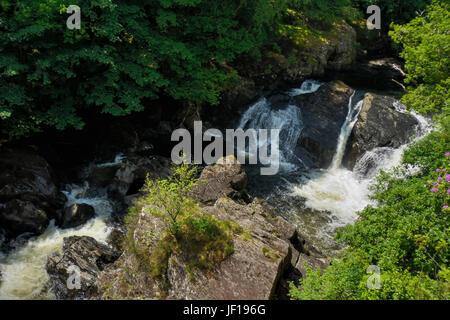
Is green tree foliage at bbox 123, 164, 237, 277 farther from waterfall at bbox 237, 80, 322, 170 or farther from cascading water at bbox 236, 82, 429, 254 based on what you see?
waterfall at bbox 237, 80, 322, 170

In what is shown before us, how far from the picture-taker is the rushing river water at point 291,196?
27.8ft

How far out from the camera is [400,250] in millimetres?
4957

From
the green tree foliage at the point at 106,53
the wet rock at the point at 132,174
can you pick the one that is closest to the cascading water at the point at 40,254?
the wet rock at the point at 132,174

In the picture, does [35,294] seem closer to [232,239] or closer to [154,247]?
[154,247]

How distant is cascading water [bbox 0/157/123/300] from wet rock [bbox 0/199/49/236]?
359 mm

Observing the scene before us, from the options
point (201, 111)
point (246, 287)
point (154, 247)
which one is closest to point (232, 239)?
point (246, 287)

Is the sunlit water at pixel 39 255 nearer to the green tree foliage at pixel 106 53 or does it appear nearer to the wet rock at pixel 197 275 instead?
the green tree foliage at pixel 106 53

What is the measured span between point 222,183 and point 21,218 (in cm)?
683

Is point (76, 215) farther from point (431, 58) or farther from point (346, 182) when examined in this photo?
point (431, 58)

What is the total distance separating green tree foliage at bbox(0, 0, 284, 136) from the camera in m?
9.02

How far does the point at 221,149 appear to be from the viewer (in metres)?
15.7

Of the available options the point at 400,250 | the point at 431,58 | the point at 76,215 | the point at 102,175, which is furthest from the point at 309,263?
the point at 102,175

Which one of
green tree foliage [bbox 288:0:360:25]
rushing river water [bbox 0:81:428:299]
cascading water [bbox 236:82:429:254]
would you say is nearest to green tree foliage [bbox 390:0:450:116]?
rushing river water [bbox 0:81:428:299]

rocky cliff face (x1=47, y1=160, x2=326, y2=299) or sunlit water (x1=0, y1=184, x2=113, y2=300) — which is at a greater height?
rocky cliff face (x1=47, y1=160, x2=326, y2=299)
